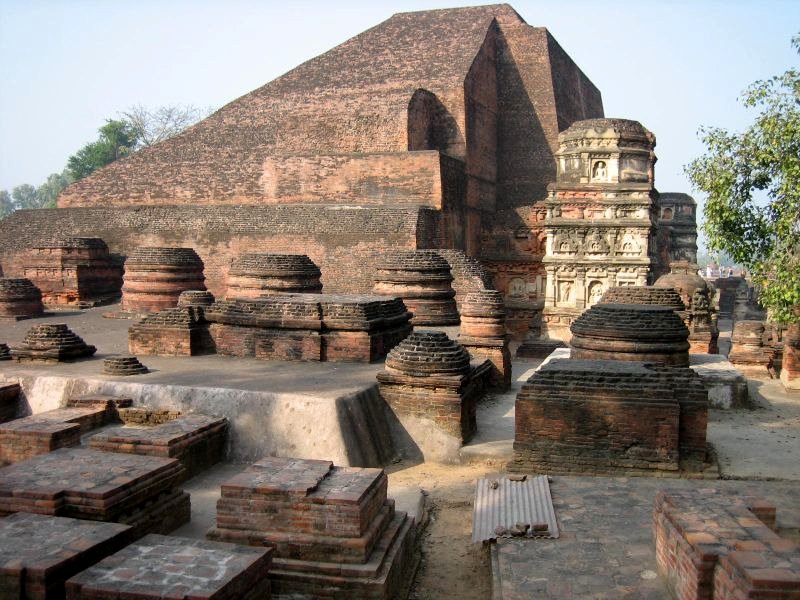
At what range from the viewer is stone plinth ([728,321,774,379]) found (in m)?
12.9

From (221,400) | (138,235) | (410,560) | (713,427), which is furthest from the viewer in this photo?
(138,235)

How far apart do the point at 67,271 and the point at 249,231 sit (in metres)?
4.00

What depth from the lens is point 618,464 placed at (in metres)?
6.36

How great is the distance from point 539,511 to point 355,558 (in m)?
1.55

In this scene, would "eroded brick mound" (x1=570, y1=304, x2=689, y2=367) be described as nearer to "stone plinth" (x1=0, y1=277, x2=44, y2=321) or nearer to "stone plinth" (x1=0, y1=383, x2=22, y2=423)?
"stone plinth" (x1=0, y1=383, x2=22, y2=423)

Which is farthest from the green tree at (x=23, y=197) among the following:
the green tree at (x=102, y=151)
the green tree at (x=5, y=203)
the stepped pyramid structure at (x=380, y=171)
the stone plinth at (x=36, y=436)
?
the stone plinth at (x=36, y=436)

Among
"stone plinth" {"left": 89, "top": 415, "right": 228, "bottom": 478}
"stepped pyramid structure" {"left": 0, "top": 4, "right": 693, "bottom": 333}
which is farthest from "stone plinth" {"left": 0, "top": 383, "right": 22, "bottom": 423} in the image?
"stepped pyramid structure" {"left": 0, "top": 4, "right": 693, "bottom": 333}

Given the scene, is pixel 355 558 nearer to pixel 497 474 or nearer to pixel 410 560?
pixel 410 560

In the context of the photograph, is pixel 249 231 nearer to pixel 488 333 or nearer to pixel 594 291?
pixel 594 291

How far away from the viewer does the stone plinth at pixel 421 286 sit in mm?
12055

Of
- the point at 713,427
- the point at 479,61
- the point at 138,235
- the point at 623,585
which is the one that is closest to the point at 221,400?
the point at 623,585

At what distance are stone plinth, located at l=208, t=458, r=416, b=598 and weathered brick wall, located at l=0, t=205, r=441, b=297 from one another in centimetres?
1094

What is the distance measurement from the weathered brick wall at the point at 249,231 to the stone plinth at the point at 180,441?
9.26 m

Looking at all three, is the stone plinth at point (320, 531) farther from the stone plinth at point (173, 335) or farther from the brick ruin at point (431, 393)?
the stone plinth at point (173, 335)
